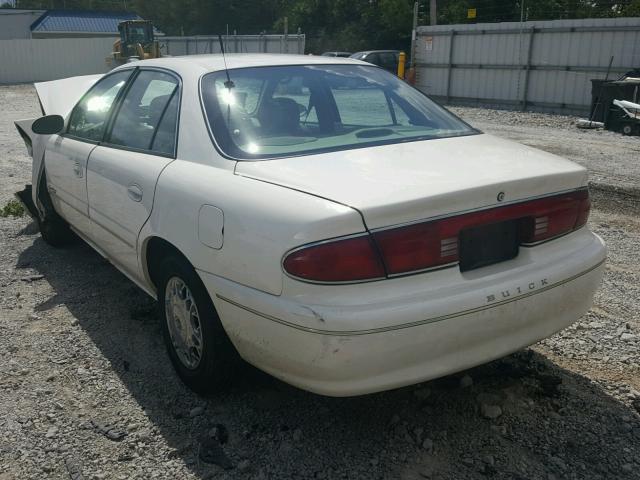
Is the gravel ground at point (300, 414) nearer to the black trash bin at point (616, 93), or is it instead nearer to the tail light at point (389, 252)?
the tail light at point (389, 252)

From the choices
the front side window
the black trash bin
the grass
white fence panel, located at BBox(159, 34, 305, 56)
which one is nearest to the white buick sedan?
the front side window

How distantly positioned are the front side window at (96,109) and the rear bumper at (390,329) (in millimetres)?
1924

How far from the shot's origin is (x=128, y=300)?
4555 millimetres

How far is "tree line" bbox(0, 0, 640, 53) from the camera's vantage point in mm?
33594

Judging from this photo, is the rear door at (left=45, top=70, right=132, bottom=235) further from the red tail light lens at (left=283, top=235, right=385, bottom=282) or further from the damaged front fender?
the red tail light lens at (left=283, top=235, right=385, bottom=282)

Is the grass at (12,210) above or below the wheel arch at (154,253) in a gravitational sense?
below

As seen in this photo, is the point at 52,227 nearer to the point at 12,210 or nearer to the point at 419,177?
the point at 12,210

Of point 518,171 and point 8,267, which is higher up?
point 518,171

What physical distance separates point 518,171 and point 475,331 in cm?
75

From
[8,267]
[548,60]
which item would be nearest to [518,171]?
[8,267]

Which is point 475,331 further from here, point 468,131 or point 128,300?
point 128,300

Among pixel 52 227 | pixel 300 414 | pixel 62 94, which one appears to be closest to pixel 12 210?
pixel 62 94

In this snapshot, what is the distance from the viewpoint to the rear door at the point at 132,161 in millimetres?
3399

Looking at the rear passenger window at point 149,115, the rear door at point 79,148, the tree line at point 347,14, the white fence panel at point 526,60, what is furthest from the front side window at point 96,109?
the tree line at point 347,14
